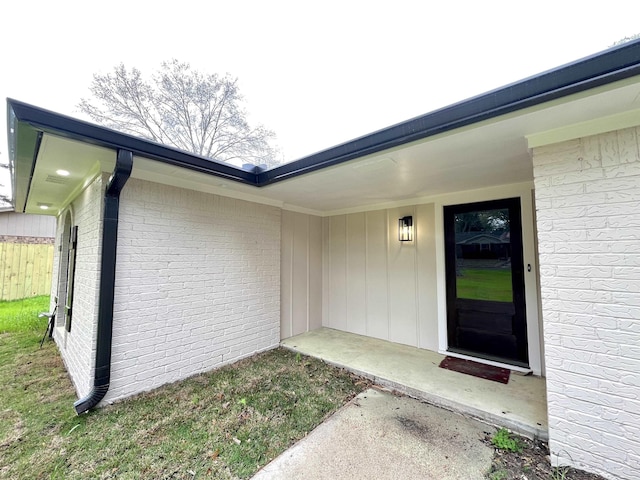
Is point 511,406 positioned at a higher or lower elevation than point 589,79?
lower

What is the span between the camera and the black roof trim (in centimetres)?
145

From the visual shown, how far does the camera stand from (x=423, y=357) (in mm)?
3875

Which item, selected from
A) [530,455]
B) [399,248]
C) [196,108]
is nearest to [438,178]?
[399,248]

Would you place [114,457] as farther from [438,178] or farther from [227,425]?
[438,178]

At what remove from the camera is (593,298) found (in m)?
1.85

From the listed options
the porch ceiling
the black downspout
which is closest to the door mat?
the porch ceiling


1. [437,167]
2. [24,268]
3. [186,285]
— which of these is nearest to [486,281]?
[437,167]

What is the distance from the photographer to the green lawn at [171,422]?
1.97 meters

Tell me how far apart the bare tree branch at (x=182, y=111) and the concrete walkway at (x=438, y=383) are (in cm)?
735

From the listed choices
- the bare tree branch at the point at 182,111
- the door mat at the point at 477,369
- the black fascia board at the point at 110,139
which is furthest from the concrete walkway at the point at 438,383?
the bare tree branch at the point at 182,111

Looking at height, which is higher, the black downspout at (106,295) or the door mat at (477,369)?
the black downspout at (106,295)

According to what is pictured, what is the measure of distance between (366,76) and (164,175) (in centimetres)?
802

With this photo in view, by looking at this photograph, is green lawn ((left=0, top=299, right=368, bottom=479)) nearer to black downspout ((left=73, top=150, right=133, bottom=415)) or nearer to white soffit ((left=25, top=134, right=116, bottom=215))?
black downspout ((left=73, top=150, right=133, bottom=415))

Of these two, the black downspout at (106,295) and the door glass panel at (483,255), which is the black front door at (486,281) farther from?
the black downspout at (106,295)
